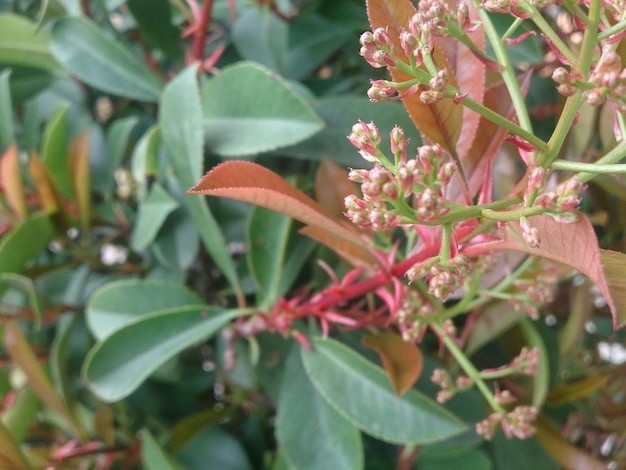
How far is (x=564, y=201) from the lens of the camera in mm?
252

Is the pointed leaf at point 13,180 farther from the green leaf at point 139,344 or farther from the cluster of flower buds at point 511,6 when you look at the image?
the cluster of flower buds at point 511,6

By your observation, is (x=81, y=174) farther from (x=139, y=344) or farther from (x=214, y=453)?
(x=214, y=453)

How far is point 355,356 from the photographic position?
540 millimetres

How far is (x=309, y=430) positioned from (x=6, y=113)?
502 millimetres

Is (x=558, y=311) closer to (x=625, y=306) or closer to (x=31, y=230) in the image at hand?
(x=625, y=306)

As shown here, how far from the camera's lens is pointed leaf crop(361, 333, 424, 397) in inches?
19.0

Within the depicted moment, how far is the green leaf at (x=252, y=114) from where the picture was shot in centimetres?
53

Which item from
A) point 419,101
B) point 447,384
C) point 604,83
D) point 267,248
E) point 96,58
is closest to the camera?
point 604,83

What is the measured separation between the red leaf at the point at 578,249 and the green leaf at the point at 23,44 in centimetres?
64

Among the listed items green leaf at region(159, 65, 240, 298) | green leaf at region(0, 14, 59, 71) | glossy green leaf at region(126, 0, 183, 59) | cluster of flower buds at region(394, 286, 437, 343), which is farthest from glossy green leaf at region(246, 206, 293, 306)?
green leaf at region(0, 14, 59, 71)

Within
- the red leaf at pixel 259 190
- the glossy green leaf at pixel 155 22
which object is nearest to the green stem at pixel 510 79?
the red leaf at pixel 259 190

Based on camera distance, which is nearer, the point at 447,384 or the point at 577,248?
the point at 577,248

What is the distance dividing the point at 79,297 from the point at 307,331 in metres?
0.30

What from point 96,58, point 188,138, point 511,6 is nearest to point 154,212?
point 188,138
